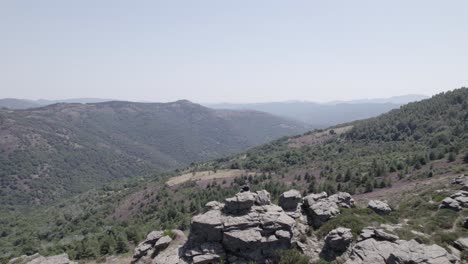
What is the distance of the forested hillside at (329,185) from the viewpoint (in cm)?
4625

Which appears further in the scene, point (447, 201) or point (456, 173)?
point (456, 173)

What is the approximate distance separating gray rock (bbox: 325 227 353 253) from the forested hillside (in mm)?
1543

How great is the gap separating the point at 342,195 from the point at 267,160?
5221 inches

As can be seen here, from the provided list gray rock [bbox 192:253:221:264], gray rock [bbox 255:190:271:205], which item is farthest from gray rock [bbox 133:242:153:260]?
gray rock [bbox 255:190:271:205]

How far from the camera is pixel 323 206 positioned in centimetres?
4084

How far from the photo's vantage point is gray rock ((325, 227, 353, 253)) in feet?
107

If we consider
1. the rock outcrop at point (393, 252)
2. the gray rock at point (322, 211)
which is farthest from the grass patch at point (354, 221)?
the rock outcrop at point (393, 252)

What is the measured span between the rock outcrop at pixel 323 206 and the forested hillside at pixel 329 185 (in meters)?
1.55

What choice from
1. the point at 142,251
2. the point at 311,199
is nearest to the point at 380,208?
the point at 311,199

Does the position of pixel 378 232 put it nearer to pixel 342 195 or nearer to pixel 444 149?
pixel 342 195

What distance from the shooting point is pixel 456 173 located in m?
63.9

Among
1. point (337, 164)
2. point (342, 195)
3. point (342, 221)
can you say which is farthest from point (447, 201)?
point (337, 164)

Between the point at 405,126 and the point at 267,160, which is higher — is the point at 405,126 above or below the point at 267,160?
above

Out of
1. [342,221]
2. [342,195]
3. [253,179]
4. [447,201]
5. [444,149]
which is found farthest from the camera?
[253,179]
